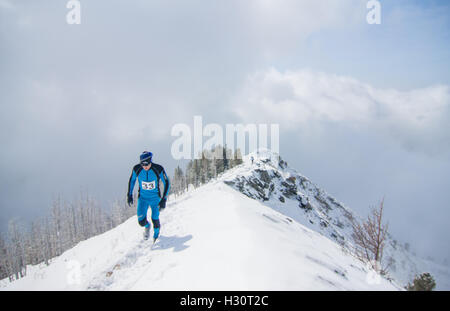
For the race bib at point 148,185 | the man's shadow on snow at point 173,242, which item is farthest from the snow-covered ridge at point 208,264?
the race bib at point 148,185

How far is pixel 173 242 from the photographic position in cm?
827

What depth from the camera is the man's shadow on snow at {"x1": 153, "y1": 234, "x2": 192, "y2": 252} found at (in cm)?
757

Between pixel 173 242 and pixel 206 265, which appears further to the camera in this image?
pixel 173 242

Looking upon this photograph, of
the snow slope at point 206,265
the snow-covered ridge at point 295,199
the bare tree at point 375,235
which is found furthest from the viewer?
the snow-covered ridge at point 295,199

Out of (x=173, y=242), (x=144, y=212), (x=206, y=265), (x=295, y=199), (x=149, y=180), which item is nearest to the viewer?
(x=206, y=265)

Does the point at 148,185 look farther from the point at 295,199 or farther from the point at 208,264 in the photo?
the point at 295,199

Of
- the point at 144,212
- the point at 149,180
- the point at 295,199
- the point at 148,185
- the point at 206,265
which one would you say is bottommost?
the point at 295,199

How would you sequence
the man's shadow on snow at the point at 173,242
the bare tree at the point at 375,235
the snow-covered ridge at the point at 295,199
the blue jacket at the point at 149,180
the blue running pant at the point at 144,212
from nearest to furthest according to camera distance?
the man's shadow on snow at the point at 173,242 < the blue jacket at the point at 149,180 < the blue running pant at the point at 144,212 < the bare tree at the point at 375,235 < the snow-covered ridge at the point at 295,199

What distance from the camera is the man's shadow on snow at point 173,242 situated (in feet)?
24.8

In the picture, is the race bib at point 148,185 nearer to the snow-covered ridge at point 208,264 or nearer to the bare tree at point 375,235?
the snow-covered ridge at point 208,264

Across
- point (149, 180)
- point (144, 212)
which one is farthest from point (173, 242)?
point (149, 180)

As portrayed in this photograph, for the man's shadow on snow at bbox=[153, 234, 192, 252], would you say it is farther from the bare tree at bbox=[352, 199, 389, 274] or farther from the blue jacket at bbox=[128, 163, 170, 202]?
the bare tree at bbox=[352, 199, 389, 274]

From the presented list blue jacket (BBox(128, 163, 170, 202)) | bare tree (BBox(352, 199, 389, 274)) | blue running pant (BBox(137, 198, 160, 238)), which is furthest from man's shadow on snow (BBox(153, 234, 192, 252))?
bare tree (BBox(352, 199, 389, 274))
